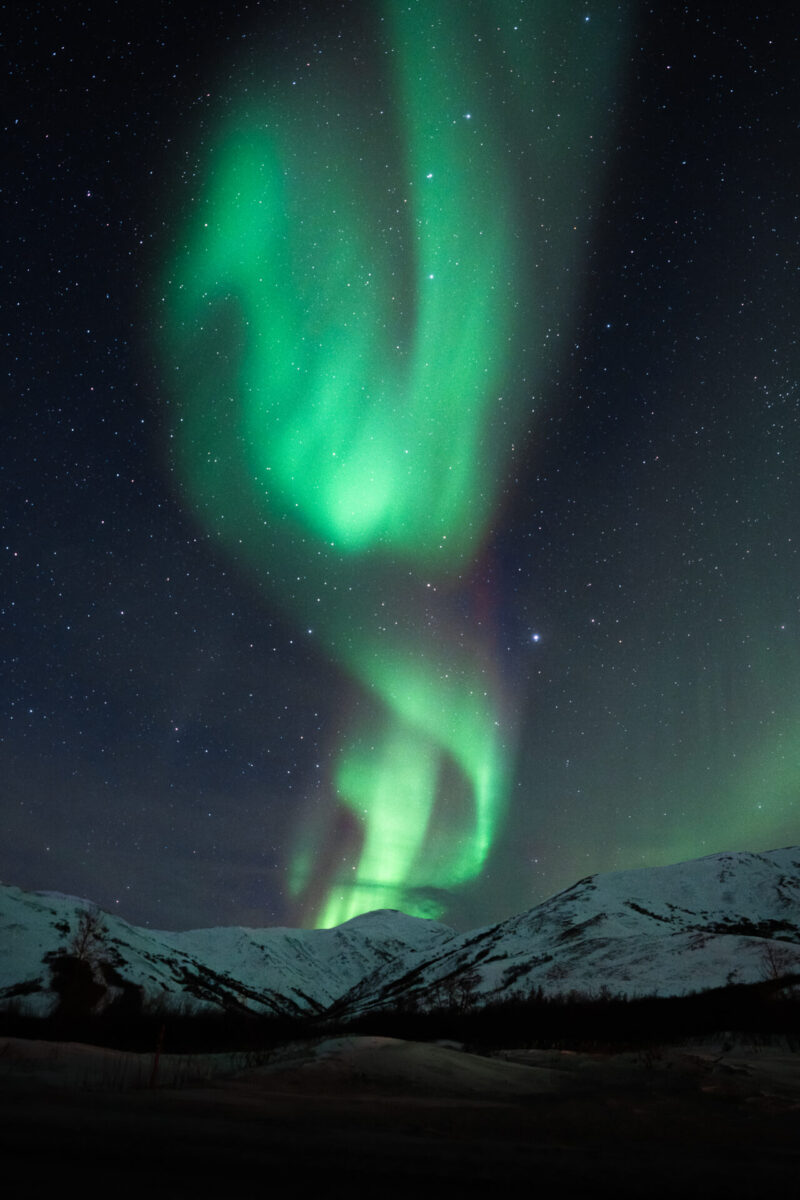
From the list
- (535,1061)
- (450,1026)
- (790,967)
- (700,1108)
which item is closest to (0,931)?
(450,1026)

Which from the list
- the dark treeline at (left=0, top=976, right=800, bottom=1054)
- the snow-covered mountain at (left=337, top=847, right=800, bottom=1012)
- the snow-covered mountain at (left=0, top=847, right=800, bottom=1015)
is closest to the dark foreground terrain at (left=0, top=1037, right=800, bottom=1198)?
the dark treeline at (left=0, top=976, right=800, bottom=1054)

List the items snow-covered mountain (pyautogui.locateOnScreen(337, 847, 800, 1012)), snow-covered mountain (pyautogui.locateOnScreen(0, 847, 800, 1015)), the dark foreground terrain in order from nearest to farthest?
the dark foreground terrain → snow-covered mountain (pyautogui.locateOnScreen(337, 847, 800, 1012)) → snow-covered mountain (pyautogui.locateOnScreen(0, 847, 800, 1015))

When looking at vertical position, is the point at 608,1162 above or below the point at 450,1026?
above

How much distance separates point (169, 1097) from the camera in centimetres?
1052

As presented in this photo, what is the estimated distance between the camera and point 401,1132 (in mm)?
8578

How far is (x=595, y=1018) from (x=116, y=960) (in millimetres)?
127884

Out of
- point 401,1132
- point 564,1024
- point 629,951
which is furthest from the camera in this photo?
point 629,951

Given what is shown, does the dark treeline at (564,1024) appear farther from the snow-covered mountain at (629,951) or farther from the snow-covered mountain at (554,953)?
the snow-covered mountain at (554,953)

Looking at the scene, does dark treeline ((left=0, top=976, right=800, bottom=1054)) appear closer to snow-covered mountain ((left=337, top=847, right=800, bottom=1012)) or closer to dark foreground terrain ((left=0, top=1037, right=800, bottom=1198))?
snow-covered mountain ((left=337, top=847, right=800, bottom=1012))

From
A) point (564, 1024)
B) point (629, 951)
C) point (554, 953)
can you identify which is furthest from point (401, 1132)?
point (554, 953)

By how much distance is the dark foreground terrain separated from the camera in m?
6.09

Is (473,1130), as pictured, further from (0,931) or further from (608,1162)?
(0,931)

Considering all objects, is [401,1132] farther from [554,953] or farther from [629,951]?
[554,953]

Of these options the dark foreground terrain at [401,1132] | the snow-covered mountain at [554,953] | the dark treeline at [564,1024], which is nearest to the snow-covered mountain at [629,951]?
the snow-covered mountain at [554,953]
